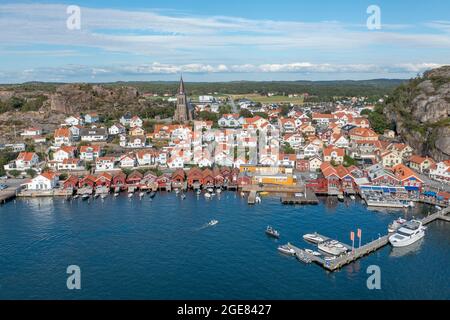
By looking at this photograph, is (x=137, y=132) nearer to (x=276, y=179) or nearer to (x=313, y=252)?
(x=276, y=179)

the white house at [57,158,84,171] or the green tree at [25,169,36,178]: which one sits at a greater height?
the white house at [57,158,84,171]

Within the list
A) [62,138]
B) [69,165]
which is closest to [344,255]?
[69,165]

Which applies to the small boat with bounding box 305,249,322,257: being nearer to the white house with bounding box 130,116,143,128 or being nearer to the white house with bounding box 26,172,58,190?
the white house with bounding box 26,172,58,190

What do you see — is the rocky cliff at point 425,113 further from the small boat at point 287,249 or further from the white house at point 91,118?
the white house at point 91,118

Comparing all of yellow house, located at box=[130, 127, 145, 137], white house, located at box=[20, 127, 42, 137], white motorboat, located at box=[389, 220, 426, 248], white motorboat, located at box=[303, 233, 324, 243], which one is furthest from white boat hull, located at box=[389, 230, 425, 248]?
white house, located at box=[20, 127, 42, 137]

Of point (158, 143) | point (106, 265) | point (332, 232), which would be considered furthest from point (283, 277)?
point (158, 143)

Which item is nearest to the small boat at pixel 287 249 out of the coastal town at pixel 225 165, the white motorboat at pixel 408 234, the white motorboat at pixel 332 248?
the white motorboat at pixel 332 248

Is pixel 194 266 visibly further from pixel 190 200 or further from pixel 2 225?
pixel 2 225
